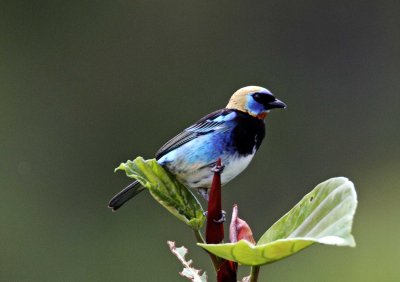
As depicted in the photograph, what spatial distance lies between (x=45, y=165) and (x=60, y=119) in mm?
325

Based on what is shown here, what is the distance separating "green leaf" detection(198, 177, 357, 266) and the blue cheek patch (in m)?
0.60

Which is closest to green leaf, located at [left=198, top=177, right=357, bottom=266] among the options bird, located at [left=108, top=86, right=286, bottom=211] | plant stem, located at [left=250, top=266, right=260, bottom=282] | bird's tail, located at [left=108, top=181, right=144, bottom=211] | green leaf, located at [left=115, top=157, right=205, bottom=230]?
plant stem, located at [left=250, top=266, right=260, bottom=282]

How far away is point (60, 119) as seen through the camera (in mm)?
6934

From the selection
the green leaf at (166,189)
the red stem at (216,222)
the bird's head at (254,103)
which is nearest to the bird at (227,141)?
the bird's head at (254,103)

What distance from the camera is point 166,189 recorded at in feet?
3.52

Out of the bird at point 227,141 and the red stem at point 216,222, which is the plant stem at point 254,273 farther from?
the bird at point 227,141

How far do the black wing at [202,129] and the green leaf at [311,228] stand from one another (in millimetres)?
613

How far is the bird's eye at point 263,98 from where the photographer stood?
143cm

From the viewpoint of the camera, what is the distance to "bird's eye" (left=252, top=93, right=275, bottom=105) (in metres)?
1.43

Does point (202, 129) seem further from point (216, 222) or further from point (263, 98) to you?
point (216, 222)

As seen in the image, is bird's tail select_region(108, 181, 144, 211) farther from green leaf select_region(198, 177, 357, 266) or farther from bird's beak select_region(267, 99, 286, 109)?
green leaf select_region(198, 177, 357, 266)

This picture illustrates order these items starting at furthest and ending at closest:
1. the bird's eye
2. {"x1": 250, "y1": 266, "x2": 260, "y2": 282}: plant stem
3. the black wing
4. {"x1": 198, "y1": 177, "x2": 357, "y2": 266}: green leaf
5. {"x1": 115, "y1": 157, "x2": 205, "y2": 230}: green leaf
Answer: the black wing, the bird's eye, {"x1": 115, "y1": 157, "x2": 205, "y2": 230}: green leaf, {"x1": 250, "y1": 266, "x2": 260, "y2": 282}: plant stem, {"x1": 198, "y1": 177, "x2": 357, "y2": 266}: green leaf

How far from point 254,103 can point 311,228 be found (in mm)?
673

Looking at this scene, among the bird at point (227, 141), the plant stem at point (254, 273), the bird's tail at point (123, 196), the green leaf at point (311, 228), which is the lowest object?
the plant stem at point (254, 273)
